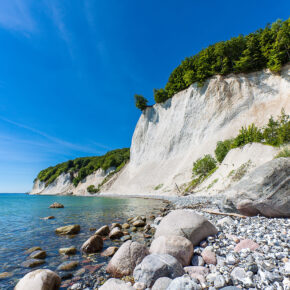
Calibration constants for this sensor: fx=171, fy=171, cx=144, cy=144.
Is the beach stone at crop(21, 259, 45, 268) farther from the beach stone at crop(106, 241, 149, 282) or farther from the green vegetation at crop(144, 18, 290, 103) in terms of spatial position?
the green vegetation at crop(144, 18, 290, 103)

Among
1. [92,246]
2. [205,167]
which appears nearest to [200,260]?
[92,246]

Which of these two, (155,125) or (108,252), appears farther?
(155,125)

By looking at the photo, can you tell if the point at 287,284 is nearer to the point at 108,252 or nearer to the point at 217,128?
the point at 108,252

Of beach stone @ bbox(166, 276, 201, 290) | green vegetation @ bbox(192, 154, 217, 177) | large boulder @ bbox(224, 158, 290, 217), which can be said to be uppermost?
green vegetation @ bbox(192, 154, 217, 177)

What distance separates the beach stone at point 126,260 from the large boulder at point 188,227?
0.97m

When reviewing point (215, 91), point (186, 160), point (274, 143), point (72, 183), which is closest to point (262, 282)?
point (274, 143)

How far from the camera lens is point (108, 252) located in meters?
5.80

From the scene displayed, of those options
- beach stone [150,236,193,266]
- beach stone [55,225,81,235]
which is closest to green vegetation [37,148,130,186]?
beach stone [55,225,81,235]

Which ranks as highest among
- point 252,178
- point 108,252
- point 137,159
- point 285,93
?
point 285,93

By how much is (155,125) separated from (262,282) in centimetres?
4655

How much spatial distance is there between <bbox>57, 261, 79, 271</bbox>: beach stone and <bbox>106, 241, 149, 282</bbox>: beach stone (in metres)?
1.32

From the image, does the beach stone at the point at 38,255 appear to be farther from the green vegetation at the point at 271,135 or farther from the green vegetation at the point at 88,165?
the green vegetation at the point at 88,165

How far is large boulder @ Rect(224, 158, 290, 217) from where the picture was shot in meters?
5.99

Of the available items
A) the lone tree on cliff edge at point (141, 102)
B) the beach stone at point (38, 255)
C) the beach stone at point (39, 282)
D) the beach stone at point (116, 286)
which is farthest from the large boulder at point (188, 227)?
the lone tree on cliff edge at point (141, 102)
